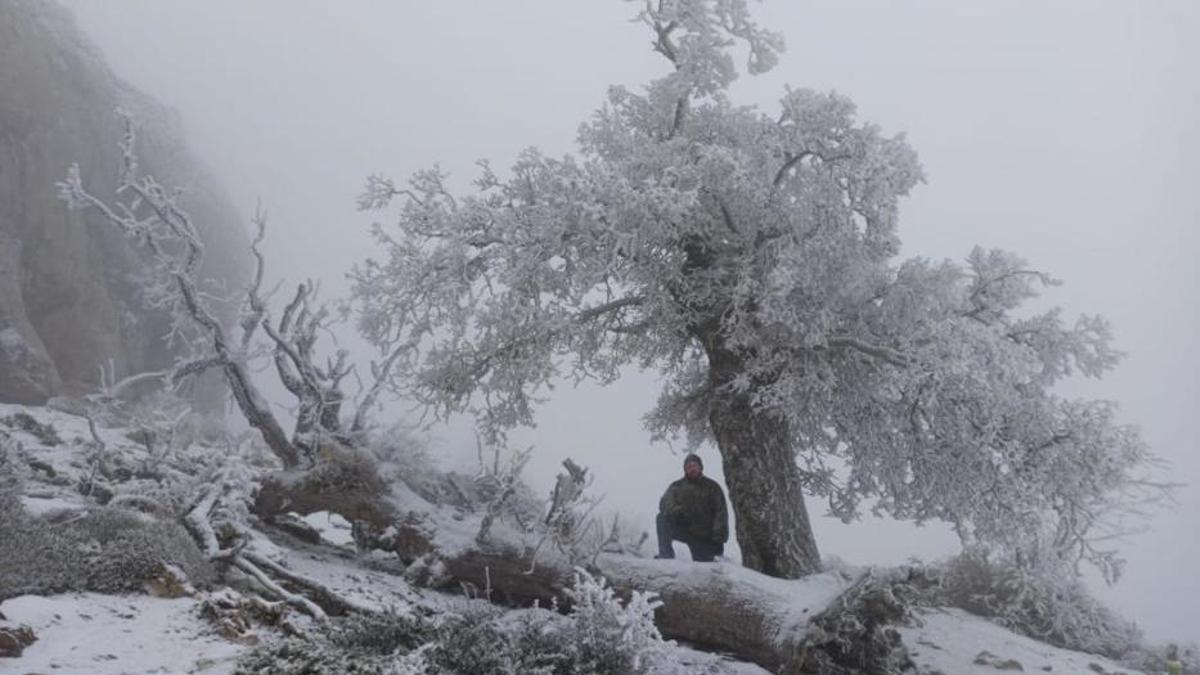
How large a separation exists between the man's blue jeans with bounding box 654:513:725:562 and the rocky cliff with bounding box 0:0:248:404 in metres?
17.4

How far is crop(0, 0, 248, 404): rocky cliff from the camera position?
21734 mm

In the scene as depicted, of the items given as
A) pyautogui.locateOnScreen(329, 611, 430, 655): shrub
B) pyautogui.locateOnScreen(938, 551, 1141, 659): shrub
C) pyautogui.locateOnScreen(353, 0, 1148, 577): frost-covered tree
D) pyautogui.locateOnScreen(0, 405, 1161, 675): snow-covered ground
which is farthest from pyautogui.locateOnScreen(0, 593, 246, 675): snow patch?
pyautogui.locateOnScreen(938, 551, 1141, 659): shrub

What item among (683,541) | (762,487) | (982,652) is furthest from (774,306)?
(982,652)

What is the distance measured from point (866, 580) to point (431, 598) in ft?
12.9

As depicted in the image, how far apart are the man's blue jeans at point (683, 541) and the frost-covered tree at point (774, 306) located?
740mm

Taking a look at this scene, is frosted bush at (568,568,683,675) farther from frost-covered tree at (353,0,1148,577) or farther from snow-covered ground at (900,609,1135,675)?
frost-covered tree at (353,0,1148,577)

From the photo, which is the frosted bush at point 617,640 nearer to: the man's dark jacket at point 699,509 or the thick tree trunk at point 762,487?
the thick tree trunk at point 762,487

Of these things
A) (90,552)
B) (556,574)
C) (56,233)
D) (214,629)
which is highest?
(56,233)

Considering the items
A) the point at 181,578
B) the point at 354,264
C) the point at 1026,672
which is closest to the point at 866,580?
the point at 1026,672

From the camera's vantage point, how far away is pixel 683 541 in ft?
34.6

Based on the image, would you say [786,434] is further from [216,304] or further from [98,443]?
[216,304]

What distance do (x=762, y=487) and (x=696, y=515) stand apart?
3.53ft

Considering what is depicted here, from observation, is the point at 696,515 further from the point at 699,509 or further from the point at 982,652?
the point at 982,652

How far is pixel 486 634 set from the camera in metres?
5.47
